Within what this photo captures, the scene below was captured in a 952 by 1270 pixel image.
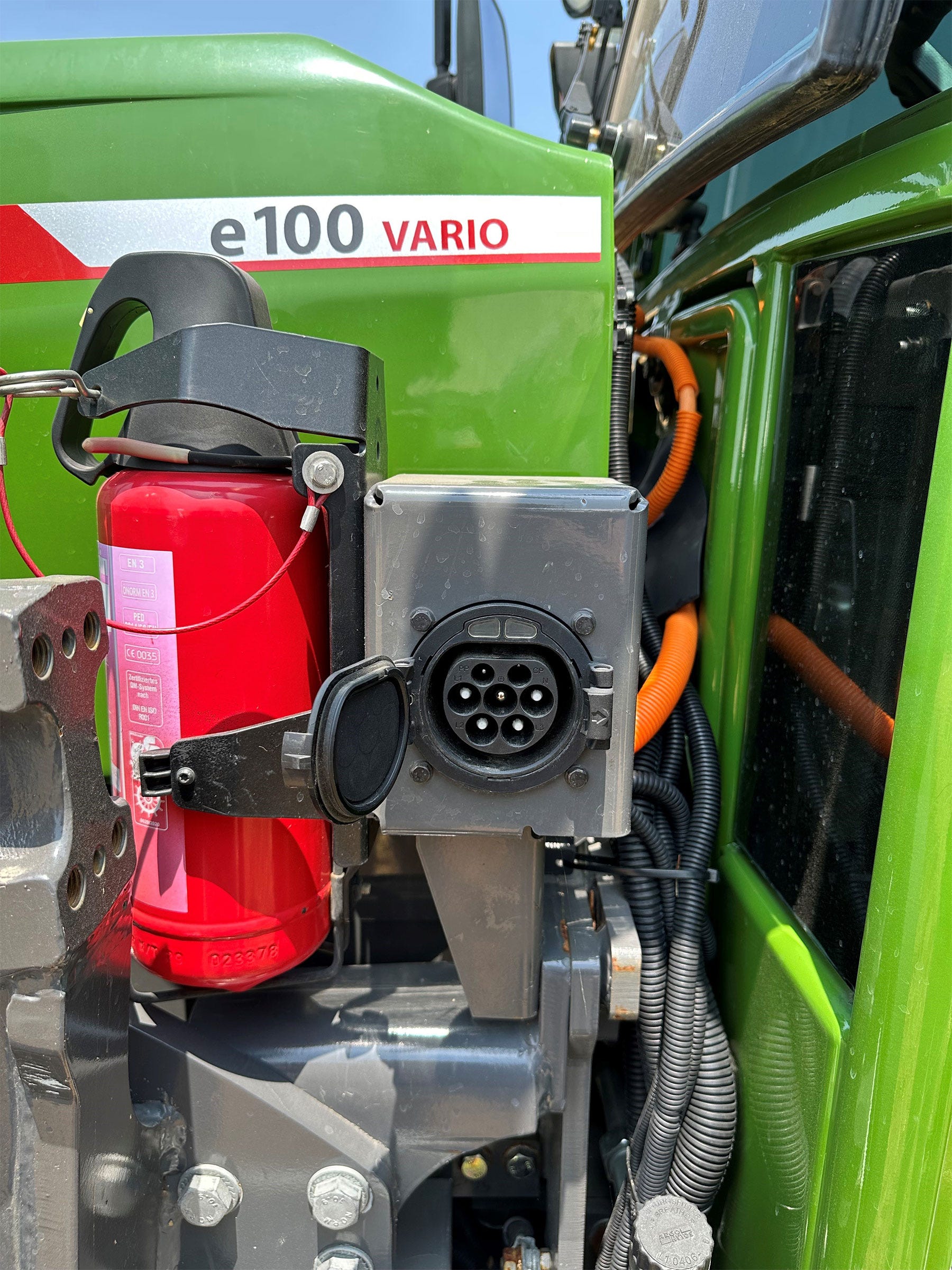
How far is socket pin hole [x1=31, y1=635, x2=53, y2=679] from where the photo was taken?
0.72 metres

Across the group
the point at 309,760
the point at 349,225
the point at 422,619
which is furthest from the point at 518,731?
the point at 349,225

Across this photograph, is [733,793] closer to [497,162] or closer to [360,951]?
[360,951]

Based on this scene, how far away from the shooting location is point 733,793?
1280 millimetres

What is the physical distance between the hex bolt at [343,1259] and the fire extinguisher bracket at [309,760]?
54cm

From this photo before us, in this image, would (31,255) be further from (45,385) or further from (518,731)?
(518,731)

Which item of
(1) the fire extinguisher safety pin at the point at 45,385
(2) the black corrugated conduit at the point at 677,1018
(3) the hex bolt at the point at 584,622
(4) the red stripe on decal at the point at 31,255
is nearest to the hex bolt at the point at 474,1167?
(2) the black corrugated conduit at the point at 677,1018

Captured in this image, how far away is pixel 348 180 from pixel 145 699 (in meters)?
0.65

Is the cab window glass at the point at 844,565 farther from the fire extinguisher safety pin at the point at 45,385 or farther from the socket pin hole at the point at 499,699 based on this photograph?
the fire extinguisher safety pin at the point at 45,385

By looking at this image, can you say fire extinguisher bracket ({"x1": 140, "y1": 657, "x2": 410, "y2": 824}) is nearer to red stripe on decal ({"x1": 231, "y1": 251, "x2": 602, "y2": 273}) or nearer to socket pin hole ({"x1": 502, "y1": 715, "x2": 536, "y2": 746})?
socket pin hole ({"x1": 502, "y1": 715, "x2": 536, "y2": 746})

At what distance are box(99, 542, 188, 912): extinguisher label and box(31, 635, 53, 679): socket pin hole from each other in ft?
0.61

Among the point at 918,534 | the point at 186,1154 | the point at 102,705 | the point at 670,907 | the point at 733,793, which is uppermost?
the point at 918,534

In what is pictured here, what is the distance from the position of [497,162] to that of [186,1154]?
1.23 meters

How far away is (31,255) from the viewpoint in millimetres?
1104

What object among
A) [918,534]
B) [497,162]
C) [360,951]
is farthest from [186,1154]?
[497,162]
